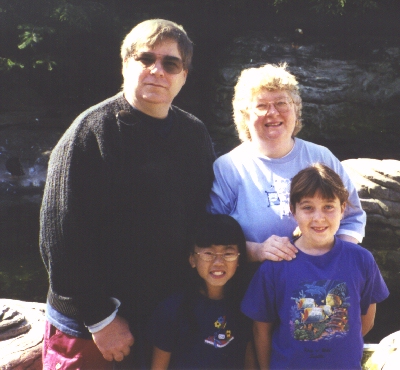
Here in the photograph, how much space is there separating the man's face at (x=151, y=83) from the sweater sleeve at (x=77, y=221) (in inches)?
11.4

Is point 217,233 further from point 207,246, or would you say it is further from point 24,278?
point 24,278

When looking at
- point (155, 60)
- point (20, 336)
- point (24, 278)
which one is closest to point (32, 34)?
point (24, 278)

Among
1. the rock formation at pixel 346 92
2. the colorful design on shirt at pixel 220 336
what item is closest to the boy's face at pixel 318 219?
the colorful design on shirt at pixel 220 336

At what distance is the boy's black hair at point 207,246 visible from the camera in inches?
85.8

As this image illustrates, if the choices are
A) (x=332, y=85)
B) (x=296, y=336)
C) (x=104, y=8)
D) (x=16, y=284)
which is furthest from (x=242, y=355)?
(x=104, y=8)

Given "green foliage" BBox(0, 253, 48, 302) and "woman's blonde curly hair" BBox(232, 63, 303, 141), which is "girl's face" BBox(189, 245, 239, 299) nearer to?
"woman's blonde curly hair" BBox(232, 63, 303, 141)

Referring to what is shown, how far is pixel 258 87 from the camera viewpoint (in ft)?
7.75

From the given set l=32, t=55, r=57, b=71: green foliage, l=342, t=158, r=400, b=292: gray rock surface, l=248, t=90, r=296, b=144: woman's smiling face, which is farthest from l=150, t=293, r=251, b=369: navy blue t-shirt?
l=32, t=55, r=57, b=71: green foliage

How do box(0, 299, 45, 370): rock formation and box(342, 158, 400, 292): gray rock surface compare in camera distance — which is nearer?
box(0, 299, 45, 370): rock formation

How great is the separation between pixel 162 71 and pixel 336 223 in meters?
0.96

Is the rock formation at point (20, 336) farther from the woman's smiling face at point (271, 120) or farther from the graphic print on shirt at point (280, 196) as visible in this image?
the woman's smiling face at point (271, 120)

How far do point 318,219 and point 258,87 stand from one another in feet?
2.27

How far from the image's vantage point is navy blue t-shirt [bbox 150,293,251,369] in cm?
216

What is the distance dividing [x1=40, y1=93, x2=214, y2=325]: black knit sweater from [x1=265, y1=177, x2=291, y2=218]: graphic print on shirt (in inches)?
12.8
